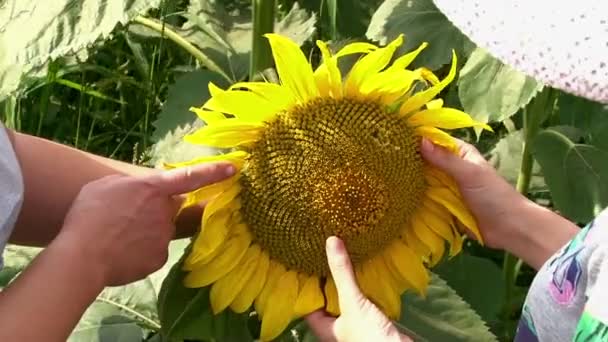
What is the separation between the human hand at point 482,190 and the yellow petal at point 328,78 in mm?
78

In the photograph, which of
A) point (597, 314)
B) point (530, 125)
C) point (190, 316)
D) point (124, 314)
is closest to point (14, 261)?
point (124, 314)

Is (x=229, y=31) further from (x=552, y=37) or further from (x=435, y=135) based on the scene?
(x=552, y=37)

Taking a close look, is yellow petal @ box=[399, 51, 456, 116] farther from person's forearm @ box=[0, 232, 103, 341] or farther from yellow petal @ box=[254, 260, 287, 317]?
person's forearm @ box=[0, 232, 103, 341]

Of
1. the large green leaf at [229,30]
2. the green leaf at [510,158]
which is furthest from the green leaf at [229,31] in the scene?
the green leaf at [510,158]

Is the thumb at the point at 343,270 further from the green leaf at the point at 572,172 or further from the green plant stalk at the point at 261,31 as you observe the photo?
the green leaf at the point at 572,172

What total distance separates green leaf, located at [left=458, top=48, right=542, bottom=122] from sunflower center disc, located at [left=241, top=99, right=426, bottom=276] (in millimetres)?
303

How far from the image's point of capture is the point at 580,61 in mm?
649

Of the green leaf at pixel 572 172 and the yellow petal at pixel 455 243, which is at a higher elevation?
the yellow petal at pixel 455 243

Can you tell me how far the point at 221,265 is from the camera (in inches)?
35.5

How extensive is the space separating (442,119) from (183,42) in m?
0.52

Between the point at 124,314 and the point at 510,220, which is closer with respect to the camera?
the point at 510,220

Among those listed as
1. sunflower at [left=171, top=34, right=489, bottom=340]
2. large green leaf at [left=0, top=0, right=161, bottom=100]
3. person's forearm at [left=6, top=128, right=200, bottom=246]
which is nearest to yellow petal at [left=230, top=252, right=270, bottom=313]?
sunflower at [left=171, top=34, right=489, bottom=340]

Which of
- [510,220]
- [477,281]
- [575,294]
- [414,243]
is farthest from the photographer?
[477,281]

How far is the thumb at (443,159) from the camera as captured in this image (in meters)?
0.89
